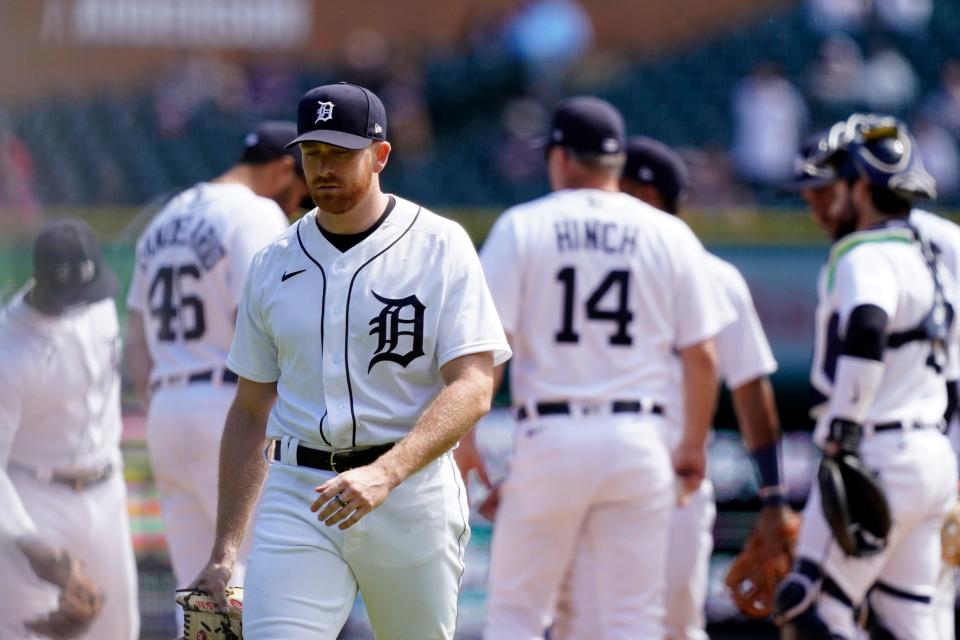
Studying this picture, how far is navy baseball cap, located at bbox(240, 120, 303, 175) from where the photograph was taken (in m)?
6.62

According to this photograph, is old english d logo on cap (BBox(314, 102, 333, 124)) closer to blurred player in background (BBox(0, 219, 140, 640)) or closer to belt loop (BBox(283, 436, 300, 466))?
belt loop (BBox(283, 436, 300, 466))

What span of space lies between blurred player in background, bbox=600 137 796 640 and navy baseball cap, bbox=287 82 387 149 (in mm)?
2779

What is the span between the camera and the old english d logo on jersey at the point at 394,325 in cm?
423

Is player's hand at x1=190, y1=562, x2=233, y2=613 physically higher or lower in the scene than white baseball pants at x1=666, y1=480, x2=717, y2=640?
higher

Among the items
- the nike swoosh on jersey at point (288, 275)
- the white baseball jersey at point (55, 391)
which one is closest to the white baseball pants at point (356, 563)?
the nike swoosh on jersey at point (288, 275)

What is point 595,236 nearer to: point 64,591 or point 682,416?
point 682,416

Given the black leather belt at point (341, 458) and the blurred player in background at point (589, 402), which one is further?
the blurred player in background at point (589, 402)

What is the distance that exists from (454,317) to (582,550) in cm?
208

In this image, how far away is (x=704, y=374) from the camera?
20.6 ft

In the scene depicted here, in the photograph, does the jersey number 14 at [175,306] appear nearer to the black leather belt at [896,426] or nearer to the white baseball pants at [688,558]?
the white baseball pants at [688,558]

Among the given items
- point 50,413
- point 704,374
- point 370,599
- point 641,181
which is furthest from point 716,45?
point 370,599

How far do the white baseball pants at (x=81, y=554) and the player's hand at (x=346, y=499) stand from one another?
2036 millimetres

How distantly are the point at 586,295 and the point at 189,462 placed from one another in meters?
1.71

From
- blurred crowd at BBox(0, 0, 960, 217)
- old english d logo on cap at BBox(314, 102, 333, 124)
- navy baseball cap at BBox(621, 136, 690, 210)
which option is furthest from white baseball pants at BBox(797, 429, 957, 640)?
blurred crowd at BBox(0, 0, 960, 217)
